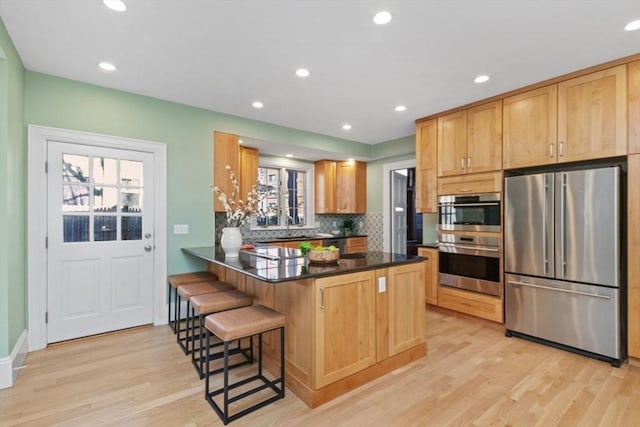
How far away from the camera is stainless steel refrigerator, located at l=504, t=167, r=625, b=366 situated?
8.76 feet

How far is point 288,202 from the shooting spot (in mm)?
5883

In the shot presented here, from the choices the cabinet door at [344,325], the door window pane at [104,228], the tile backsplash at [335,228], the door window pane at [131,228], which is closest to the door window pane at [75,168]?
the door window pane at [104,228]

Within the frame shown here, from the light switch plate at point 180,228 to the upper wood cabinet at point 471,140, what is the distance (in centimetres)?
323

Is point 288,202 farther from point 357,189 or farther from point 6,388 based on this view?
Answer: point 6,388

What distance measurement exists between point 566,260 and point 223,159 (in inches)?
153

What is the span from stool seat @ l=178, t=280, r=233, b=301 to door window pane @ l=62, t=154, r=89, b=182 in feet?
5.14

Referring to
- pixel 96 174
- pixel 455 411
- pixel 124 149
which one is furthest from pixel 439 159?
pixel 96 174

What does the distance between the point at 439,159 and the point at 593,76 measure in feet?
5.32

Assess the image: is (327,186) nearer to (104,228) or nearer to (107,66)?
(104,228)

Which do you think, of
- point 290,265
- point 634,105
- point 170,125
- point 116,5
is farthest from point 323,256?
point 634,105

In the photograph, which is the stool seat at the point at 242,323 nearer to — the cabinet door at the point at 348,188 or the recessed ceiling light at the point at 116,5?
the recessed ceiling light at the point at 116,5

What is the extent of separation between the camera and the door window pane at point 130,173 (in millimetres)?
3422

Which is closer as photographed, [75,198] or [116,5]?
[116,5]

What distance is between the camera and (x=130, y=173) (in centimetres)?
346
